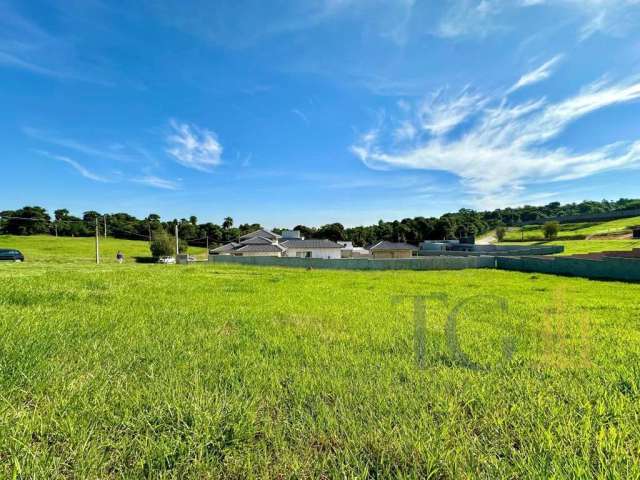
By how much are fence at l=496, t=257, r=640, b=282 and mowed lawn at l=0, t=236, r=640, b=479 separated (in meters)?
18.5

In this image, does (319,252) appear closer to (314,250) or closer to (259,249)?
(314,250)

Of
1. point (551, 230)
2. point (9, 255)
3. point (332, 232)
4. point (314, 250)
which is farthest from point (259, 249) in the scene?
point (551, 230)

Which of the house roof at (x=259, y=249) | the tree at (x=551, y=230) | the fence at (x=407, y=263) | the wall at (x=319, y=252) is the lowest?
the fence at (x=407, y=263)

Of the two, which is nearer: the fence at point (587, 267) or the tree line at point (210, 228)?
the fence at point (587, 267)

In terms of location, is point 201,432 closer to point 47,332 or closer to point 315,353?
point 315,353

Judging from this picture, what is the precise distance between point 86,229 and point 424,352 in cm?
9148

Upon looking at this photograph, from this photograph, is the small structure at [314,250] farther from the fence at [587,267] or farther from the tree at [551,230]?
the tree at [551,230]

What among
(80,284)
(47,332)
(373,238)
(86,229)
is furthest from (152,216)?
(47,332)

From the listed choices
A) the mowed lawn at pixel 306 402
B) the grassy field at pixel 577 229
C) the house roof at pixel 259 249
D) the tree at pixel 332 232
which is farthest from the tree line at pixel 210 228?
the mowed lawn at pixel 306 402

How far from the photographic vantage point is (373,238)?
86.5 metres

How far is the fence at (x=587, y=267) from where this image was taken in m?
17.5

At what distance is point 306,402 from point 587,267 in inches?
961

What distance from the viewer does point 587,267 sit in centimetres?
1962

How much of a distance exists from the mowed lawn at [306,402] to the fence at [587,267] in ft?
60.7
